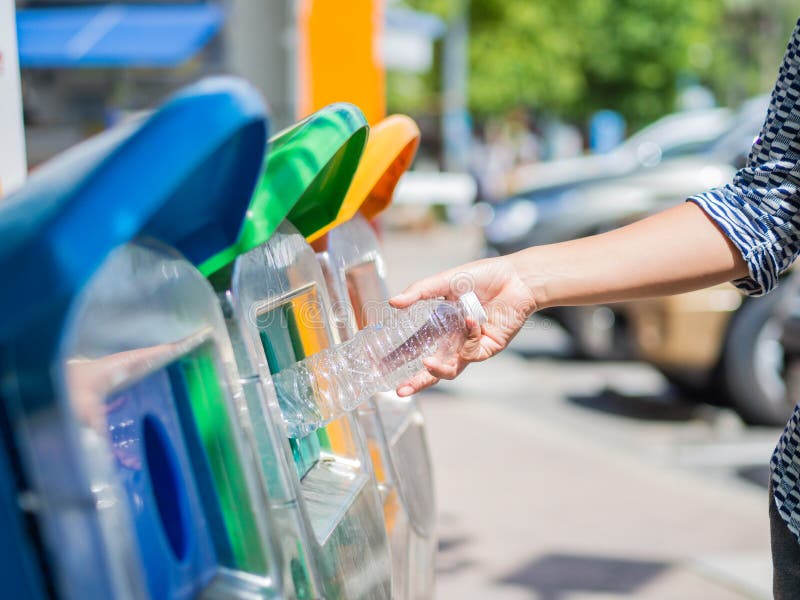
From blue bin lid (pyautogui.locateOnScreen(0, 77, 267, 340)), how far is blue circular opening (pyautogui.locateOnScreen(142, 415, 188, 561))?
0.73 feet

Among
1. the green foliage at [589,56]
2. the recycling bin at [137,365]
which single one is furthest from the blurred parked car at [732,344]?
the green foliage at [589,56]

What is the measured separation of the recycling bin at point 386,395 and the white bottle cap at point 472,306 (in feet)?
0.64

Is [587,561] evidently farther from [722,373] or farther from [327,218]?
[327,218]

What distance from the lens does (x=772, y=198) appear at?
5.29 ft

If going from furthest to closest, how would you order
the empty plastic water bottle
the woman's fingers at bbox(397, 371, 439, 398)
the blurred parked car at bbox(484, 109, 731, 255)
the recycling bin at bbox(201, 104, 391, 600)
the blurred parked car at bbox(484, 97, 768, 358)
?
the blurred parked car at bbox(484, 109, 731, 255), the blurred parked car at bbox(484, 97, 768, 358), the woman's fingers at bbox(397, 371, 439, 398), the empty plastic water bottle, the recycling bin at bbox(201, 104, 391, 600)

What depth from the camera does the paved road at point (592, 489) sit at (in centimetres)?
385

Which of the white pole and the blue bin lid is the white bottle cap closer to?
the blue bin lid

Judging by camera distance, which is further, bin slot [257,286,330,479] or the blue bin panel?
bin slot [257,286,330,479]

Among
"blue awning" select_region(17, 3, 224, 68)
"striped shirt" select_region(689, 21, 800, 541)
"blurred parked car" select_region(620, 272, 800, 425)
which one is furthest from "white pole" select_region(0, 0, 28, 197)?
"blue awning" select_region(17, 3, 224, 68)

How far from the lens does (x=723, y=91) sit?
40.7 meters

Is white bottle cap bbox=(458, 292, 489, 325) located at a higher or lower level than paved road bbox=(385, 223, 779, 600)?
higher

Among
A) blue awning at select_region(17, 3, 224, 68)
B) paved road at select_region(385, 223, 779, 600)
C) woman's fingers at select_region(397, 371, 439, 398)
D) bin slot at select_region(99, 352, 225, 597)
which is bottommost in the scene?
paved road at select_region(385, 223, 779, 600)

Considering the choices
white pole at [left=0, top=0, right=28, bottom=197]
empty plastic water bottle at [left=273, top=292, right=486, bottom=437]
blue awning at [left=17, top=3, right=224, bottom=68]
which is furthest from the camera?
blue awning at [left=17, top=3, right=224, bottom=68]

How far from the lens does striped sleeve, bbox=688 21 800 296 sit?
159 centimetres
